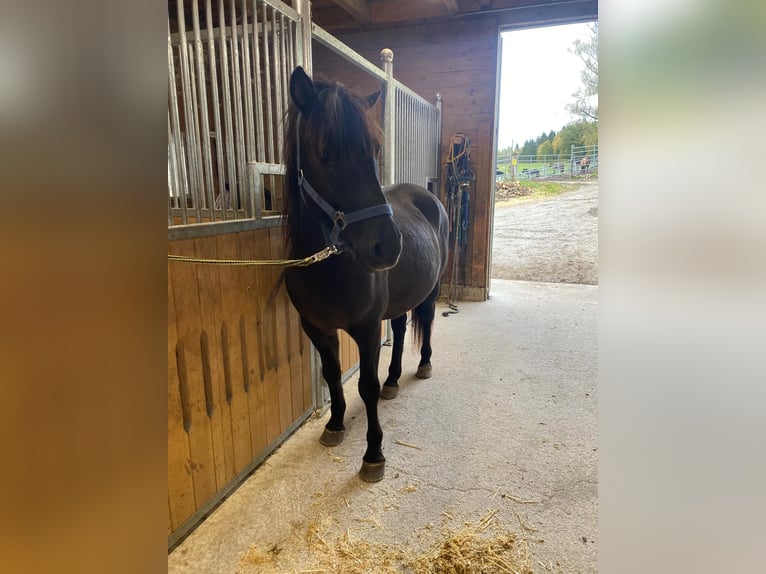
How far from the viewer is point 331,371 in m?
1.78

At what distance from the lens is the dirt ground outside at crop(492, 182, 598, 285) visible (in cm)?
512

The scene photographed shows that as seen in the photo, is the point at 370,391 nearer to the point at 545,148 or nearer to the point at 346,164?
the point at 346,164

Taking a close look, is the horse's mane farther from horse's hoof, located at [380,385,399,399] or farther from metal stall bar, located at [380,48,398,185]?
metal stall bar, located at [380,48,398,185]

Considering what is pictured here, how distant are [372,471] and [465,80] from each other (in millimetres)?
3580

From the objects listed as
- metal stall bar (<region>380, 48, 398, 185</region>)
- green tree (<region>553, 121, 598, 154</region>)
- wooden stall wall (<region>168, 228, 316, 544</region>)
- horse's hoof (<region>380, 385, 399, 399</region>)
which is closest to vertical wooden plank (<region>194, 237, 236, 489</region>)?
wooden stall wall (<region>168, 228, 316, 544</region>)

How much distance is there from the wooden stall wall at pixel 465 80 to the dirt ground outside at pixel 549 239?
1.27m

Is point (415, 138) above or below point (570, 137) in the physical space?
below

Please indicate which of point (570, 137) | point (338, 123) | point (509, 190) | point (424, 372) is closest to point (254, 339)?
point (338, 123)

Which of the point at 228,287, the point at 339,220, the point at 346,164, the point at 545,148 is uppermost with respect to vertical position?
the point at 545,148

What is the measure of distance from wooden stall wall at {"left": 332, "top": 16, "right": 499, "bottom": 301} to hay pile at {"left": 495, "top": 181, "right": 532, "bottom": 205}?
177 centimetres
